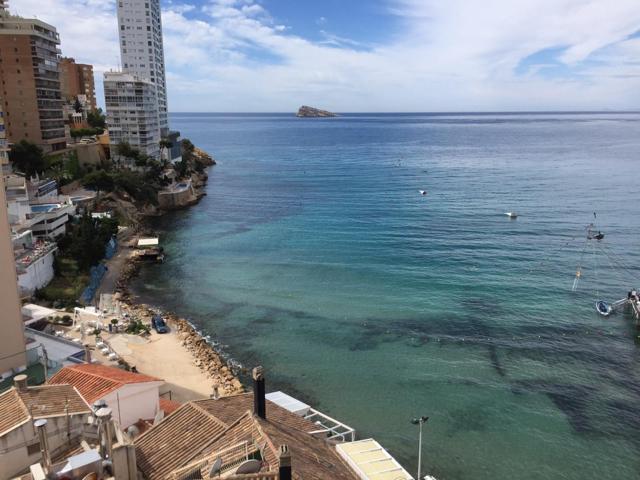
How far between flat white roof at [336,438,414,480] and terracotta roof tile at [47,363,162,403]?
8.45 m

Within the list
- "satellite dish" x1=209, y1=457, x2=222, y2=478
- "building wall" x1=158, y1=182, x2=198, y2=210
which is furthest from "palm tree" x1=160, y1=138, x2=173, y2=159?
"satellite dish" x1=209, y1=457, x2=222, y2=478

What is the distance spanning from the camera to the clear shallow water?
24875mm

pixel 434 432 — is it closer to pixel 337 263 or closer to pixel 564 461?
pixel 564 461

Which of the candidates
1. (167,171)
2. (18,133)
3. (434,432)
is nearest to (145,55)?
(167,171)

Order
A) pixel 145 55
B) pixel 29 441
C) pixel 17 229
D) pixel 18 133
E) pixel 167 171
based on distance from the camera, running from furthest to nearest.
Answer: pixel 145 55, pixel 167 171, pixel 18 133, pixel 17 229, pixel 29 441

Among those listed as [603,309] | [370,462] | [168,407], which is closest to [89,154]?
[168,407]

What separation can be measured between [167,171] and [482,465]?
74609mm

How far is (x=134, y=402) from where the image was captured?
20266 mm

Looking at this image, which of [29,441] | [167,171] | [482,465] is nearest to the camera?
[29,441]

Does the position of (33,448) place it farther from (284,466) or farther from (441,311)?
(441,311)

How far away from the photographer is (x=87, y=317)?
33375 millimetres

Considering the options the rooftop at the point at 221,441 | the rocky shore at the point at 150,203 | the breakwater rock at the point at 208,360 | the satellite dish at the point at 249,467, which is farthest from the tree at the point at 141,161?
the satellite dish at the point at 249,467

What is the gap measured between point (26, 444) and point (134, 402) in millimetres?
7414

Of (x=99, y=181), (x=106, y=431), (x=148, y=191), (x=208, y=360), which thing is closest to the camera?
(x=106, y=431)
